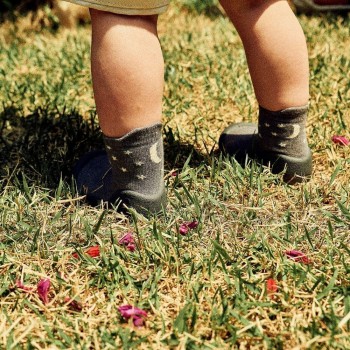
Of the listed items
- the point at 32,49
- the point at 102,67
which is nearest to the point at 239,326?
the point at 102,67

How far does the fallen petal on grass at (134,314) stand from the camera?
4.60ft

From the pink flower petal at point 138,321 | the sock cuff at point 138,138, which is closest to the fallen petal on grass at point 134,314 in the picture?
the pink flower petal at point 138,321

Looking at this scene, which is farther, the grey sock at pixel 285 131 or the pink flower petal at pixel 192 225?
the grey sock at pixel 285 131

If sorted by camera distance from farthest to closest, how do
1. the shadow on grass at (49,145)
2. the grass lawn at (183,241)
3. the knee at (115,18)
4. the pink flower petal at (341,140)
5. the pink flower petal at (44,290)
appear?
the pink flower petal at (341,140), the shadow on grass at (49,145), the knee at (115,18), the pink flower petal at (44,290), the grass lawn at (183,241)

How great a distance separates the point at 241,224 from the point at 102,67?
537 millimetres

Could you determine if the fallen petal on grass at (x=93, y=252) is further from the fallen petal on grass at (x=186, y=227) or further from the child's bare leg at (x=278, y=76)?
the child's bare leg at (x=278, y=76)

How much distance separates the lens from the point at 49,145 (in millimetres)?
2248

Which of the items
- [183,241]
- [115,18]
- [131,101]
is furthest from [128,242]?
[115,18]

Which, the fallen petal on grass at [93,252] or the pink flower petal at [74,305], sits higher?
the fallen petal on grass at [93,252]

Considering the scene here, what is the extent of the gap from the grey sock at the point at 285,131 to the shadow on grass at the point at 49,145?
25 cm

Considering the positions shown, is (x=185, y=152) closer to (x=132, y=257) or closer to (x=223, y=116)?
(x=223, y=116)

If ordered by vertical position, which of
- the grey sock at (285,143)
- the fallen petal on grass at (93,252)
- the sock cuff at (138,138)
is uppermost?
the sock cuff at (138,138)

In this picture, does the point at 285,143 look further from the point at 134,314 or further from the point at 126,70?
the point at 134,314

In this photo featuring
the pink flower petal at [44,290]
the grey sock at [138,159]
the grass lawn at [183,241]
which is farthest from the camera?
the grey sock at [138,159]
